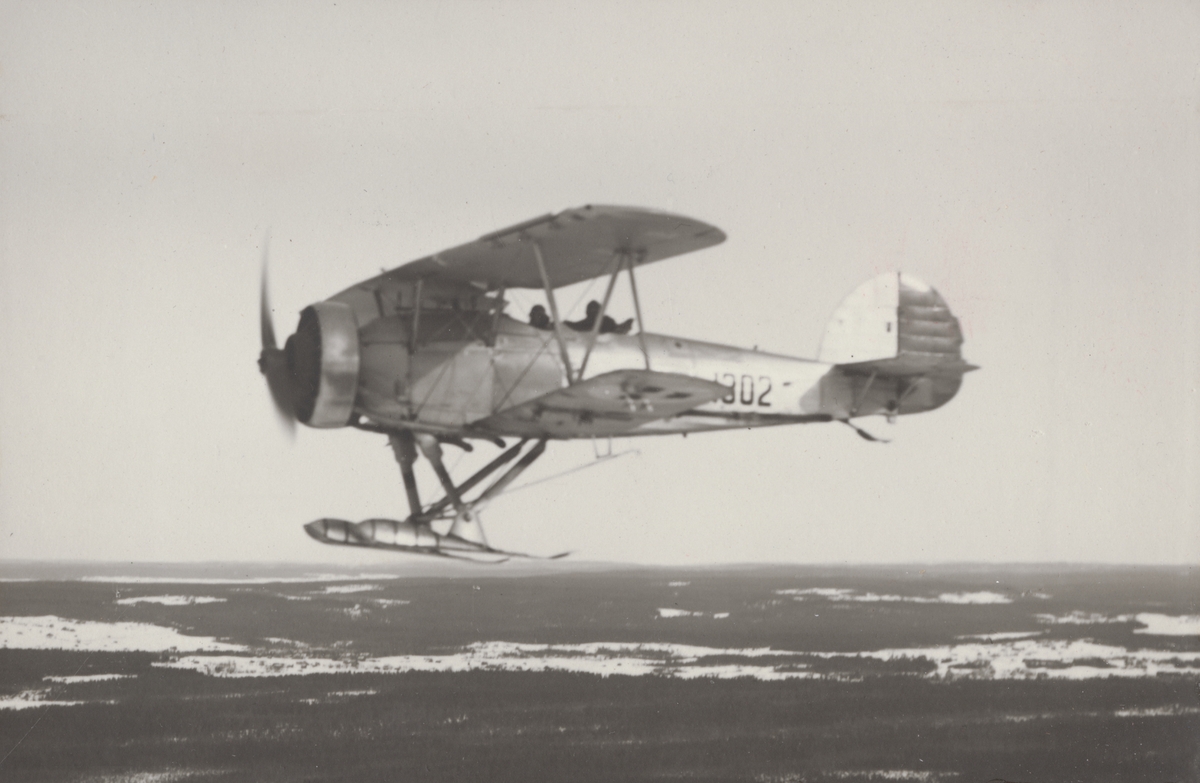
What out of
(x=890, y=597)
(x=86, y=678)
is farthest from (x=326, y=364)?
(x=890, y=597)

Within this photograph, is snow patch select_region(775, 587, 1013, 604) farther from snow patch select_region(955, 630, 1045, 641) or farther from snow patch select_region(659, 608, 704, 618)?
snow patch select_region(659, 608, 704, 618)

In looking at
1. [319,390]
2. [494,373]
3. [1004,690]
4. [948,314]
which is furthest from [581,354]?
[1004,690]

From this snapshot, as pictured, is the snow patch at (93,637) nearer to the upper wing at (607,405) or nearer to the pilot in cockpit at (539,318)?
the upper wing at (607,405)

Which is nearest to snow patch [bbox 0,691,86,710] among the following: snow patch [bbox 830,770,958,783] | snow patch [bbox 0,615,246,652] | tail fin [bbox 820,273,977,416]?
snow patch [bbox 0,615,246,652]

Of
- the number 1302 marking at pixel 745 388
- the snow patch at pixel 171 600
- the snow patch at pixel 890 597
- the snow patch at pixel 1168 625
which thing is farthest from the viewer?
the snow patch at pixel 890 597

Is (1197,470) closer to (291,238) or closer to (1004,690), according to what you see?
(1004,690)

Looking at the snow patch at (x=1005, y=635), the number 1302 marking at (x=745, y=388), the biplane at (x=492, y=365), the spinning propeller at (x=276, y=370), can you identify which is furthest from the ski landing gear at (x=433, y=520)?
the snow patch at (x=1005, y=635)

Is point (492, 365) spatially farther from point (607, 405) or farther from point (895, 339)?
point (895, 339)
